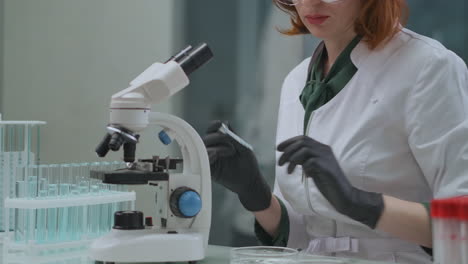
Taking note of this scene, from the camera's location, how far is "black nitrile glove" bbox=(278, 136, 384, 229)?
159 centimetres

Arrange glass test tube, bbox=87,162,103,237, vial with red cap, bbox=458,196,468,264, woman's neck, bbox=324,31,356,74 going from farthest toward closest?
woman's neck, bbox=324,31,356,74, glass test tube, bbox=87,162,103,237, vial with red cap, bbox=458,196,468,264

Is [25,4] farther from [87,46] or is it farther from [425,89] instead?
[425,89]

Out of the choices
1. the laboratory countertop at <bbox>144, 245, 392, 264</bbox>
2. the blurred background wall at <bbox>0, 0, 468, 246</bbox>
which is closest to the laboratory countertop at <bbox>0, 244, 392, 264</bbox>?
the laboratory countertop at <bbox>144, 245, 392, 264</bbox>

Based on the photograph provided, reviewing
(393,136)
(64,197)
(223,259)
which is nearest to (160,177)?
(223,259)

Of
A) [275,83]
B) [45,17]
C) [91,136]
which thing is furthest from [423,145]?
[45,17]

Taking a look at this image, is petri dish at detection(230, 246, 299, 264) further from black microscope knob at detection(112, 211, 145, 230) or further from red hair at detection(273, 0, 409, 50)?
red hair at detection(273, 0, 409, 50)

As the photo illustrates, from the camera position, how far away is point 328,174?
62.5 inches

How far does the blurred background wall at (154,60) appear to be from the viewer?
2990 millimetres

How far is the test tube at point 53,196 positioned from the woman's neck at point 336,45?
904mm

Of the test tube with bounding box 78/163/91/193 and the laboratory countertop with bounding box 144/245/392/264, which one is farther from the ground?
the test tube with bounding box 78/163/91/193

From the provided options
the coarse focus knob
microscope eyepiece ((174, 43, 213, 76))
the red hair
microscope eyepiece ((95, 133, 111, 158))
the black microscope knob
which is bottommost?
the black microscope knob

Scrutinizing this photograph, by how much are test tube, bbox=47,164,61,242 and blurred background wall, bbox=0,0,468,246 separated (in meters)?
0.57

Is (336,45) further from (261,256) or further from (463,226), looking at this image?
(463,226)

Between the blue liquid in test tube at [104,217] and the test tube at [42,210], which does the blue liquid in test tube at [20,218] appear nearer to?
the test tube at [42,210]
